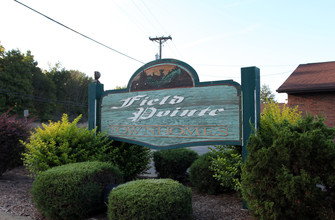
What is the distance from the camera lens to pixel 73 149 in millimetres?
6012

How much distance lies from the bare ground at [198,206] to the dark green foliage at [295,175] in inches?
36.0

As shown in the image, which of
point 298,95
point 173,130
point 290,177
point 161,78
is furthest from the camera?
point 298,95

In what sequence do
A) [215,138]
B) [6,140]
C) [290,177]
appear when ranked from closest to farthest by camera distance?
[290,177], [215,138], [6,140]

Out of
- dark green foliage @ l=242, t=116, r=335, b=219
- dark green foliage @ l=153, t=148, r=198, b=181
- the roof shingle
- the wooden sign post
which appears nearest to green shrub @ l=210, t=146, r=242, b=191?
the wooden sign post

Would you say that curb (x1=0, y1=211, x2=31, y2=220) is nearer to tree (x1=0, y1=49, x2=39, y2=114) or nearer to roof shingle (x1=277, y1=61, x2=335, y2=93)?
roof shingle (x1=277, y1=61, x2=335, y2=93)

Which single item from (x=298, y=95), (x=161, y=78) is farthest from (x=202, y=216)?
(x=298, y=95)

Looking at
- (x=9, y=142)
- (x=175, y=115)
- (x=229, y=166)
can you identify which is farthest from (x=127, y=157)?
(x=9, y=142)

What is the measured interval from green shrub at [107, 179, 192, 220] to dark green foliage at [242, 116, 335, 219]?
0.96 m

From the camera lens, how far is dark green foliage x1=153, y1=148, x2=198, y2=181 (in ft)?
24.8

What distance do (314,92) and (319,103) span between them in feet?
1.52

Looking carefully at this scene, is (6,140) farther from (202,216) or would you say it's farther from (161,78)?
(202,216)

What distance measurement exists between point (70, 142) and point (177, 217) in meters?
3.43

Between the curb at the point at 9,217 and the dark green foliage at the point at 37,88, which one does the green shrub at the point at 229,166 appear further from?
the dark green foliage at the point at 37,88

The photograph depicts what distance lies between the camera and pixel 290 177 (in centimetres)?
336
